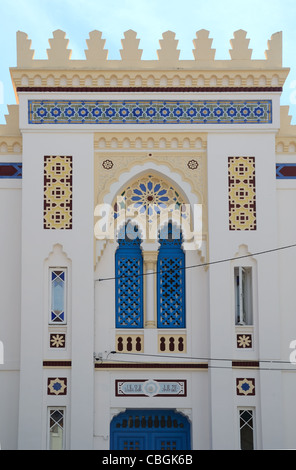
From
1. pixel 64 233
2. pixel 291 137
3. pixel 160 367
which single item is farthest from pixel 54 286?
pixel 291 137

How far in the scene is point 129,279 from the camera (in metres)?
14.4

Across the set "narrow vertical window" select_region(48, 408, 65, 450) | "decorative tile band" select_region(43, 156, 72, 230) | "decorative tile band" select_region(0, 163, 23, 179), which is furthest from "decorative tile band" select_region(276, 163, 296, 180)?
"narrow vertical window" select_region(48, 408, 65, 450)

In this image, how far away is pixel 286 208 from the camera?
14.5 m

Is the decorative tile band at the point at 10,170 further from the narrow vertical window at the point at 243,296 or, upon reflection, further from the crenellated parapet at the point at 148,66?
the narrow vertical window at the point at 243,296

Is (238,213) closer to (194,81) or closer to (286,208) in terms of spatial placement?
(286,208)

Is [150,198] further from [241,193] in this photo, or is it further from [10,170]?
[10,170]

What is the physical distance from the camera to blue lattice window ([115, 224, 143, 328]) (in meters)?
14.3

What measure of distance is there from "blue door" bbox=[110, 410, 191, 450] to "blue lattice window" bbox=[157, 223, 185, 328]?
129 cm

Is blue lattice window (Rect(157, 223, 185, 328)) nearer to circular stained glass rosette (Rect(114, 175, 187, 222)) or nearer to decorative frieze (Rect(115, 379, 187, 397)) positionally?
circular stained glass rosette (Rect(114, 175, 187, 222))

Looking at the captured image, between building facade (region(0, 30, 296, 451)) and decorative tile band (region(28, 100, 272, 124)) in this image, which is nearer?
building facade (region(0, 30, 296, 451))

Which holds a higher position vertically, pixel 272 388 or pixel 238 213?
pixel 238 213

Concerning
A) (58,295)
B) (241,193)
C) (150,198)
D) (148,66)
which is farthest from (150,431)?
(148,66)
